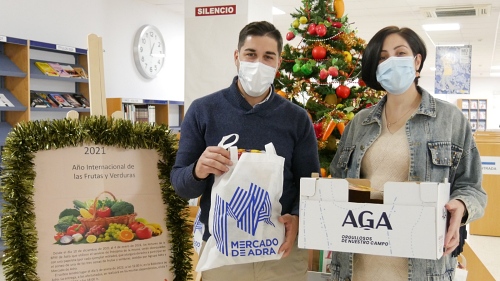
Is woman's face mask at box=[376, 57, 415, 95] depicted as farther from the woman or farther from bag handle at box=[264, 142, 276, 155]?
bag handle at box=[264, 142, 276, 155]

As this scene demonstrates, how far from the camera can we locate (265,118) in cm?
179

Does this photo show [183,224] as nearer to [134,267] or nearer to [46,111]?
[134,267]

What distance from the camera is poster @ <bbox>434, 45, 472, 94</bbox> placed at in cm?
1175

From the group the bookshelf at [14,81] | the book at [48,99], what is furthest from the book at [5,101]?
the book at [48,99]

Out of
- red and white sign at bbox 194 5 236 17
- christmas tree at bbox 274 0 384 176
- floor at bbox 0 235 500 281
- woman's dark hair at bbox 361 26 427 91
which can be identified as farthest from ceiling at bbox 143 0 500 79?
woman's dark hair at bbox 361 26 427 91

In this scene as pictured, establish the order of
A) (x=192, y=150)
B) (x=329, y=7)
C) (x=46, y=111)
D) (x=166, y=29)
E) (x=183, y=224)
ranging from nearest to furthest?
(x=192, y=150) < (x=183, y=224) < (x=329, y=7) < (x=46, y=111) < (x=166, y=29)

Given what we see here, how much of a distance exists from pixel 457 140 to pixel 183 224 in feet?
3.51

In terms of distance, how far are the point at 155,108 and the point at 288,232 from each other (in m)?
7.03

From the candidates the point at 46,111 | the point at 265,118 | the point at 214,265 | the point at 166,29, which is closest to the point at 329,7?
the point at 265,118

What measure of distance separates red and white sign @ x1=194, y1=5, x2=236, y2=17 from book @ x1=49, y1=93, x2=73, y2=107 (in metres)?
2.35

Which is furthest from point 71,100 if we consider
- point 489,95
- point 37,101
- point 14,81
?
point 489,95

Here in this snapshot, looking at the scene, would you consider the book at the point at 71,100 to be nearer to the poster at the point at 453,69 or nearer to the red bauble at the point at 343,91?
the red bauble at the point at 343,91

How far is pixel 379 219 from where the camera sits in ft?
4.71

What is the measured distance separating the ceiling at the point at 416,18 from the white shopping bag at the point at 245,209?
475 cm
